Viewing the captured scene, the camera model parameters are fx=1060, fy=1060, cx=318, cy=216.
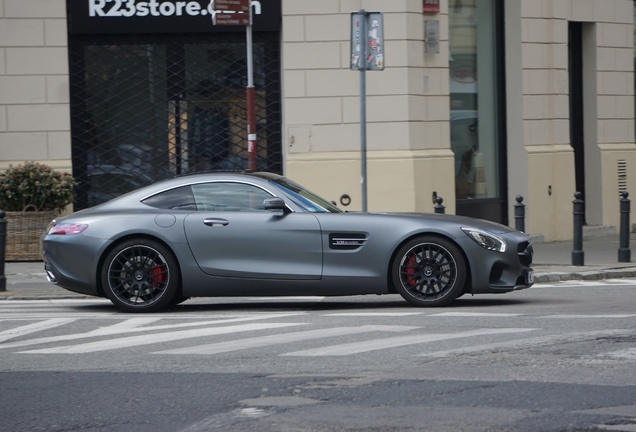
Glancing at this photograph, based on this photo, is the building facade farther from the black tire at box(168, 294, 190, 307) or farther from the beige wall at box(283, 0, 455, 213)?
the black tire at box(168, 294, 190, 307)

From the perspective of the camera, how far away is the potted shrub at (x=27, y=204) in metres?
14.8

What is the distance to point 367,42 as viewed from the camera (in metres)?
12.4

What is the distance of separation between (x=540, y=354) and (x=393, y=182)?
30.3 ft

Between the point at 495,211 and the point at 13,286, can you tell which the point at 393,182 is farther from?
the point at 13,286

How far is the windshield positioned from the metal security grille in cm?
653

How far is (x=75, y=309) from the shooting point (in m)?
10.1

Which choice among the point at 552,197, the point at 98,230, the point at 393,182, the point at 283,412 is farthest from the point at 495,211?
the point at 283,412

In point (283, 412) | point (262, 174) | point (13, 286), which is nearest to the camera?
point (283, 412)

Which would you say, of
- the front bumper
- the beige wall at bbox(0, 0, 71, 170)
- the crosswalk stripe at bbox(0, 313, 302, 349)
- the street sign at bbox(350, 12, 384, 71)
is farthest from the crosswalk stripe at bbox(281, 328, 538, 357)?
the beige wall at bbox(0, 0, 71, 170)

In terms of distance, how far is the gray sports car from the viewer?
30.6ft

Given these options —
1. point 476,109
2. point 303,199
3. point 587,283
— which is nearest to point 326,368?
point 303,199

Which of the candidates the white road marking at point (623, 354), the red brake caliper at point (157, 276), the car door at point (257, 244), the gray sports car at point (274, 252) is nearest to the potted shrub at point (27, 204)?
the gray sports car at point (274, 252)

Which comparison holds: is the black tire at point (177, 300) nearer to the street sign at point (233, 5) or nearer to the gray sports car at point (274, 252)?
the gray sports car at point (274, 252)

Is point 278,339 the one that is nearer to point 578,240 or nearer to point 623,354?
point 623,354
